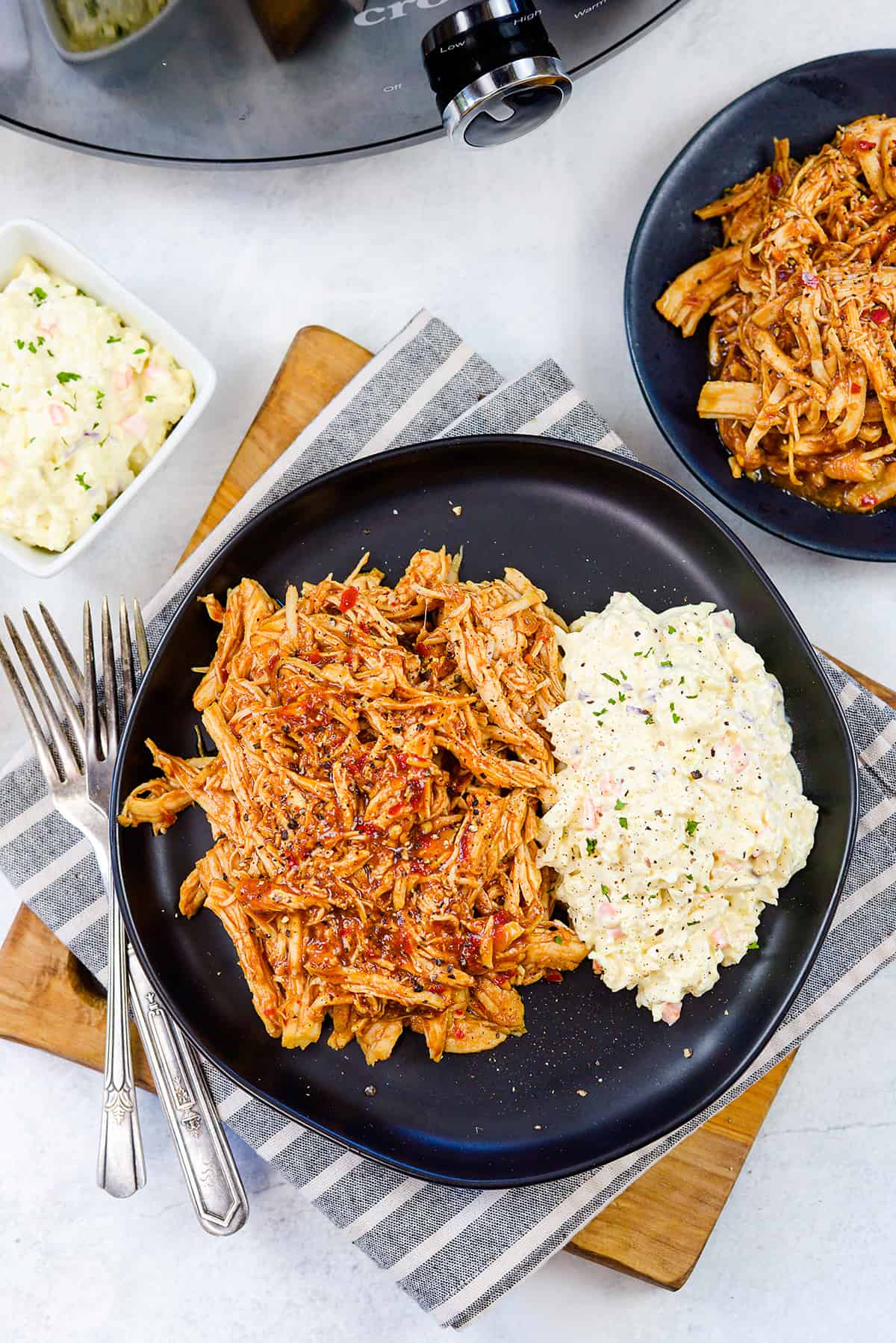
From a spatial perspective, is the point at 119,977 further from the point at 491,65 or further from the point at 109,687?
the point at 491,65

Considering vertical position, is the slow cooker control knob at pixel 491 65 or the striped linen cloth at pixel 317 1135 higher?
the slow cooker control knob at pixel 491 65

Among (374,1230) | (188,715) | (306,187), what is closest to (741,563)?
(188,715)

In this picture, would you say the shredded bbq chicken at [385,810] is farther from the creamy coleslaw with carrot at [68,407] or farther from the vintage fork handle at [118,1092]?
the creamy coleslaw with carrot at [68,407]

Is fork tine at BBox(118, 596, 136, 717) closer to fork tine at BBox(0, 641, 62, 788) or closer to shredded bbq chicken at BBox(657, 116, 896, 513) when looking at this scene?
fork tine at BBox(0, 641, 62, 788)

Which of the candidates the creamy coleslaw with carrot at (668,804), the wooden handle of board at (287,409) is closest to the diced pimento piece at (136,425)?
the wooden handle of board at (287,409)

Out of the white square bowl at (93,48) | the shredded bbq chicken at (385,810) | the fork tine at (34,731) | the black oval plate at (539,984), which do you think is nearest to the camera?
the white square bowl at (93,48)

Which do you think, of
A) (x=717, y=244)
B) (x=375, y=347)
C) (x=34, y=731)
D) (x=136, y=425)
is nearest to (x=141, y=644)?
(x=34, y=731)

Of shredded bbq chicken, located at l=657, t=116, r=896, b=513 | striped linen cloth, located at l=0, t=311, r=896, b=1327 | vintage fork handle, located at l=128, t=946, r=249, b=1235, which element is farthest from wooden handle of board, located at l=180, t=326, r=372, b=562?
vintage fork handle, located at l=128, t=946, r=249, b=1235
